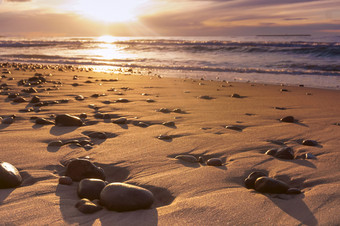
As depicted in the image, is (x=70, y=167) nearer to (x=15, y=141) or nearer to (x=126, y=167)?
(x=126, y=167)

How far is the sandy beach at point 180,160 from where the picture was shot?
169cm

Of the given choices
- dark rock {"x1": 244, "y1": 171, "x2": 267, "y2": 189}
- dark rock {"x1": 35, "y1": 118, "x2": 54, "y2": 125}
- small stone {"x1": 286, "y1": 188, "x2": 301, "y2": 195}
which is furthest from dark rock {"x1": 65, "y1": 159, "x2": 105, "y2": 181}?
dark rock {"x1": 35, "y1": 118, "x2": 54, "y2": 125}

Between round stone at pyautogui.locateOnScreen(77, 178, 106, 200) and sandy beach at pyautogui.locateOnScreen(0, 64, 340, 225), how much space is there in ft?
0.18

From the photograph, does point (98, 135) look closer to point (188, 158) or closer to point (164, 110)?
point (188, 158)

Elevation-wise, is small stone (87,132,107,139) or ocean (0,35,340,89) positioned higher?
ocean (0,35,340,89)

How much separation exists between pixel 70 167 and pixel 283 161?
1.62 metres

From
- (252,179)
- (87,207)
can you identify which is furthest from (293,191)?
(87,207)

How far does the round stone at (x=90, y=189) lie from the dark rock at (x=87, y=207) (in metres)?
0.11

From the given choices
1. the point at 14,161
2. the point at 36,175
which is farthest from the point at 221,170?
the point at 14,161

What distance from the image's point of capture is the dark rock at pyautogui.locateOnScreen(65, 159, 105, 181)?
7.07ft

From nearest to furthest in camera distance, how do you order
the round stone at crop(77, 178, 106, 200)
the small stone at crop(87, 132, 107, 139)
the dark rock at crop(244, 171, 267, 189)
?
the round stone at crop(77, 178, 106, 200), the dark rock at crop(244, 171, 267, 189), the small stone at crop(87, 132, 107, 139)

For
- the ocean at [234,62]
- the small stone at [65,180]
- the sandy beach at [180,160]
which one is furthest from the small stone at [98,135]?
the ocean at [234,62]

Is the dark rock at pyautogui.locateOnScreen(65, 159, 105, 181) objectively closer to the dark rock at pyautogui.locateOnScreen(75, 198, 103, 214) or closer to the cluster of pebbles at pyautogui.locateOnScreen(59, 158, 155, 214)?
the cluster of pebbles at pyautogui.locateOnScreen(59, 158, 155, 214)

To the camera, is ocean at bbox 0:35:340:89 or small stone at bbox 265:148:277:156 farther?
ocean at bbox 0:35:340:89
